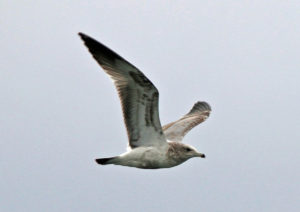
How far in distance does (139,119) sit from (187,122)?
406 centimetres

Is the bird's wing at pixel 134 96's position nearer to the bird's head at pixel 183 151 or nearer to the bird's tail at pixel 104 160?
the bird's head at pixel 183 151

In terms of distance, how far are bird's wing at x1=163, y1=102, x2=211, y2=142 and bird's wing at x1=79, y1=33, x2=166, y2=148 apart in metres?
1.92

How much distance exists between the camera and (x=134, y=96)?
15281mm

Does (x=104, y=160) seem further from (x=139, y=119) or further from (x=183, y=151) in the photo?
(x=183, y=151)

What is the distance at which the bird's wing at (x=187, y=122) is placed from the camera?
1825cm

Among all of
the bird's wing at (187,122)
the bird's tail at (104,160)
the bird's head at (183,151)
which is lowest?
the bird's tail at (104,160)

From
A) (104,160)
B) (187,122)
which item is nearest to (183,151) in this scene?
(104,160)

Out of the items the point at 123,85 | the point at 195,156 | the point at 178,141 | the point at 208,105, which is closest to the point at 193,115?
the point at 208,105

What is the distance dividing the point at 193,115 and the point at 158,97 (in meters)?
6.01

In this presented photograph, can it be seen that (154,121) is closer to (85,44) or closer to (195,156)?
(195,156)

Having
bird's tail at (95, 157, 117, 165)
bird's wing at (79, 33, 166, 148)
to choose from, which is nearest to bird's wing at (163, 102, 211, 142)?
bird's wing at (79, 33, 166, 148)

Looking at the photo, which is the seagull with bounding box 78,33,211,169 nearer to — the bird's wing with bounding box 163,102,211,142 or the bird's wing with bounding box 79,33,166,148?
the bird's wing with bounding box 79,33,166,148

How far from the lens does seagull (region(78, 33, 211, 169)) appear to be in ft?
48.7

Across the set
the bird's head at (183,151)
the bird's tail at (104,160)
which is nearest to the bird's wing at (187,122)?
the bird's head at (183,151)
